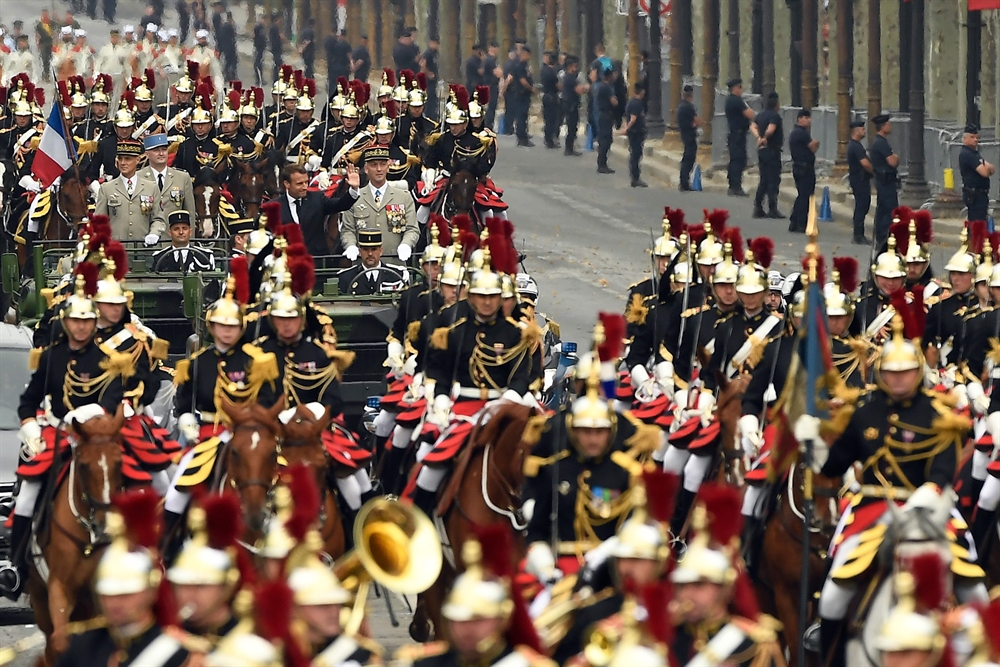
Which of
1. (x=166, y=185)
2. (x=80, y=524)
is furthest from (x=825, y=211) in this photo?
(x=80, y=524)

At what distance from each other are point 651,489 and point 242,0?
74.7 m

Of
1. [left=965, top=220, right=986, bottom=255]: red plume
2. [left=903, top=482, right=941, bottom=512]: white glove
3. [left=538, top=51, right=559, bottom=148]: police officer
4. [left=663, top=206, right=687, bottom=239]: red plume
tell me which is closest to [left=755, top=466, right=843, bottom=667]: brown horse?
[left=903, top=482, right=941, bottom=512]: white glove

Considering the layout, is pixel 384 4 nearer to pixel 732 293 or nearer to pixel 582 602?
pixel 732 293

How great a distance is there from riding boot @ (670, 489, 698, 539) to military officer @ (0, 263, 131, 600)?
12.1ft

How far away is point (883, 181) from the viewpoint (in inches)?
1425

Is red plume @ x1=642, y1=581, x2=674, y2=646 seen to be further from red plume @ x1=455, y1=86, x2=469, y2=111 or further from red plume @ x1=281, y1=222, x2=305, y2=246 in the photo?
red plume @ x1=455, y1=86, x2=469, y2=111

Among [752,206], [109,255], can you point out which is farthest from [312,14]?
[109,255]

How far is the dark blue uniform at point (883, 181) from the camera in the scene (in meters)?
35.8

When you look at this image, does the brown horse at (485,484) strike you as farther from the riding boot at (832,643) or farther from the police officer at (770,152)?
the police officer at (770,152)

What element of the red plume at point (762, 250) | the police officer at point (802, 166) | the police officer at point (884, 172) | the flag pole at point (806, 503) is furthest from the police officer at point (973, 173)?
the flag pole at point (806, 503)

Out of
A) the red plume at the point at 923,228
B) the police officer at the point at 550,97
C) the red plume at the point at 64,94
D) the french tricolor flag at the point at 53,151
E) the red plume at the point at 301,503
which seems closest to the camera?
the red plume at the point at 301,503

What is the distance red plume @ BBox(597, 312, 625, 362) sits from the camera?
51.2 ft

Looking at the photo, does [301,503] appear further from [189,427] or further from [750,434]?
[189,427]

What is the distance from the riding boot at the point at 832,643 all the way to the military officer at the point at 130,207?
1461cm
